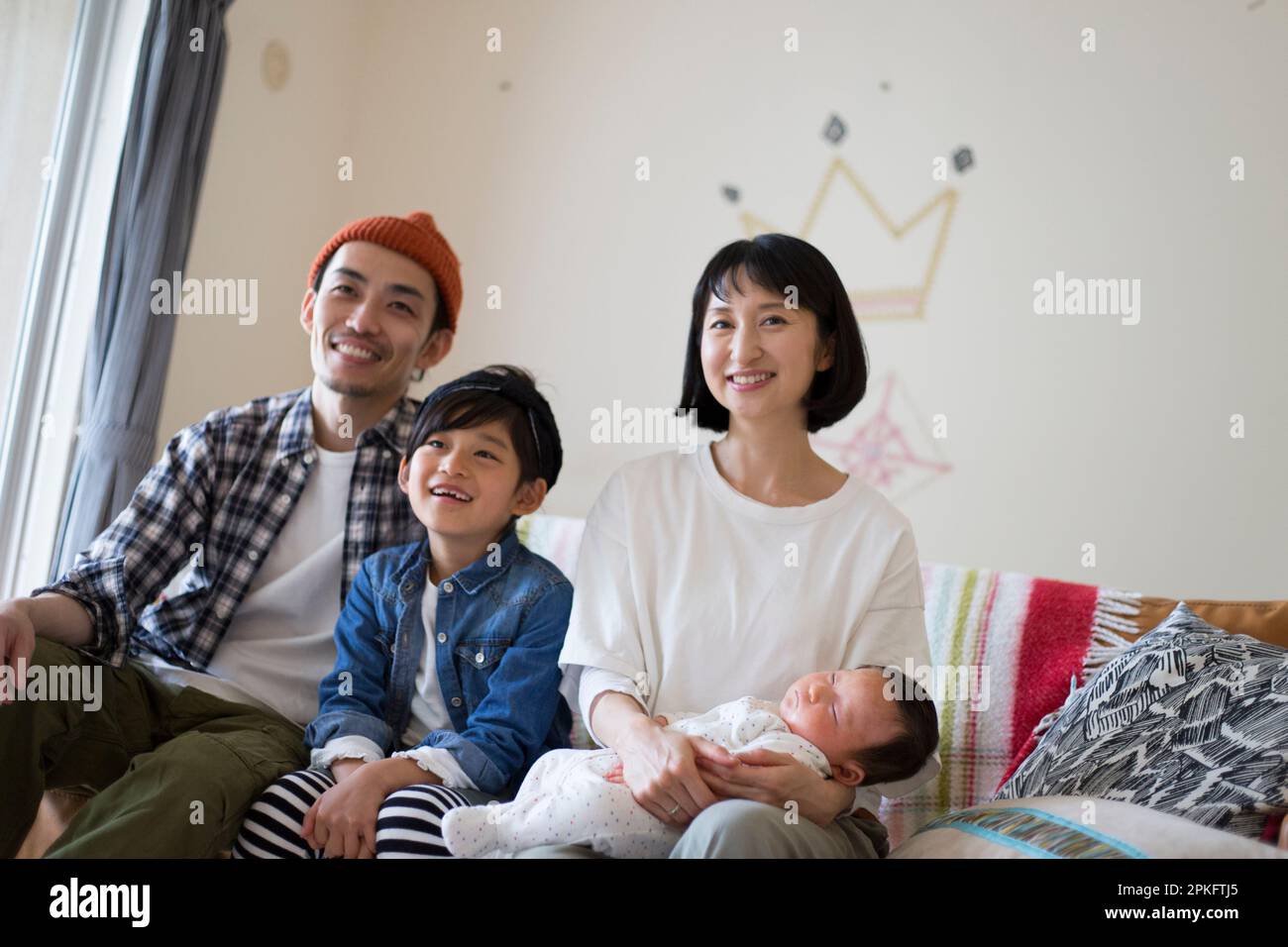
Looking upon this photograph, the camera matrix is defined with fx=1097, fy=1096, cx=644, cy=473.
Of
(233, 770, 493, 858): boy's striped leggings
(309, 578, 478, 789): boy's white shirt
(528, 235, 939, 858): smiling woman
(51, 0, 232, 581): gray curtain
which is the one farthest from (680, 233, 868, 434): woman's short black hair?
(51, 0, 232, 581): gray curtain

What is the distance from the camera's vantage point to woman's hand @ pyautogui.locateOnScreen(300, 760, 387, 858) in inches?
52.2

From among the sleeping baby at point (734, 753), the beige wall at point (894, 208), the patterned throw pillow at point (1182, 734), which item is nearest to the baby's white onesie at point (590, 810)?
the sleeping baby at point (734, 753)

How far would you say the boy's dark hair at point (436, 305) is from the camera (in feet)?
6.53

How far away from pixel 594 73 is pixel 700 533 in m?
2.17

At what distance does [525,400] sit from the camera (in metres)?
1.69

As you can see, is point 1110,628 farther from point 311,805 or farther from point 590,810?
point 311,805

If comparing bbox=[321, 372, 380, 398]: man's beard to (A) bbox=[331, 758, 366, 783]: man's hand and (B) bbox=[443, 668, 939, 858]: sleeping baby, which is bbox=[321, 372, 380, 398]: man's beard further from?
(B) bbox=[443, 668, 939, 858]: sleeping baby

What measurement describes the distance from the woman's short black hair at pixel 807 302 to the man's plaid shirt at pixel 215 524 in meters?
0.57

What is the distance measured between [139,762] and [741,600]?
2.67ft

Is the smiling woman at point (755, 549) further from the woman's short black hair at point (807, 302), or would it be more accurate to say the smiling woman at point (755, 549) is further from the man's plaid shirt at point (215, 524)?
the man's plaid shirt at point (215, 524)

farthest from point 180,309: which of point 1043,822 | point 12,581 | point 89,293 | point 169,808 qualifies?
point 1043,822

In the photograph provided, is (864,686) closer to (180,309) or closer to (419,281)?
(419,281)

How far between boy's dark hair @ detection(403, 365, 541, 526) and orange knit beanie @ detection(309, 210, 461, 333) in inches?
15.4

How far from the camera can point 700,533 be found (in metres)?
1.55
